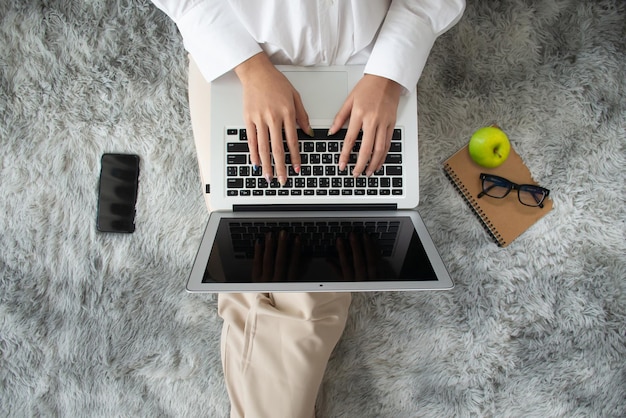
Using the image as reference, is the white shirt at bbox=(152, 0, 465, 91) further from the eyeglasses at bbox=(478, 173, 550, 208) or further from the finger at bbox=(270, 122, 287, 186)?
the eyeglasses at bbox=(478, 173, 550, 208)

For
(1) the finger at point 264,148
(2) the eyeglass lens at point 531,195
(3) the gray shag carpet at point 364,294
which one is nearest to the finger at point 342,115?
(1) the finger at point 264,148

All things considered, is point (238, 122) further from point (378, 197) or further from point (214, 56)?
point (378, 197)

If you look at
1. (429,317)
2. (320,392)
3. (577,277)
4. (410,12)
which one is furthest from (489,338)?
(410,12)

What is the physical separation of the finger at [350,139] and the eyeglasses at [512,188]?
43 cm

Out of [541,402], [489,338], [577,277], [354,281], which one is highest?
[354,281]

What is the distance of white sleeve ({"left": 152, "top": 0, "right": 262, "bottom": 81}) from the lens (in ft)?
2.03

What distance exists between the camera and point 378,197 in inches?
27.0

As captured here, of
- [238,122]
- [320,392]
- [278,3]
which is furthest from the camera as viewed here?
[320,392]

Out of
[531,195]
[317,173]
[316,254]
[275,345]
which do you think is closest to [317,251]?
[316,254]

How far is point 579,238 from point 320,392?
709 millimetres

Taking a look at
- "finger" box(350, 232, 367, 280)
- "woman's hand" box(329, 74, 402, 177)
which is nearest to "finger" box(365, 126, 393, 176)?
"woman's hand" box(329, 74, 402, 177)

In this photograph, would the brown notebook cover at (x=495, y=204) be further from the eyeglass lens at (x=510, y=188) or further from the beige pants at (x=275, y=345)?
the beige pants at (x=275, y=345)

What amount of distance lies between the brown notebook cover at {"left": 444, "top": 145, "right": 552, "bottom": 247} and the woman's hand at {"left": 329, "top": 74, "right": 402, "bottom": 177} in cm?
36

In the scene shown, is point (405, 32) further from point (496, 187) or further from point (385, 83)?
point (496, 187)
